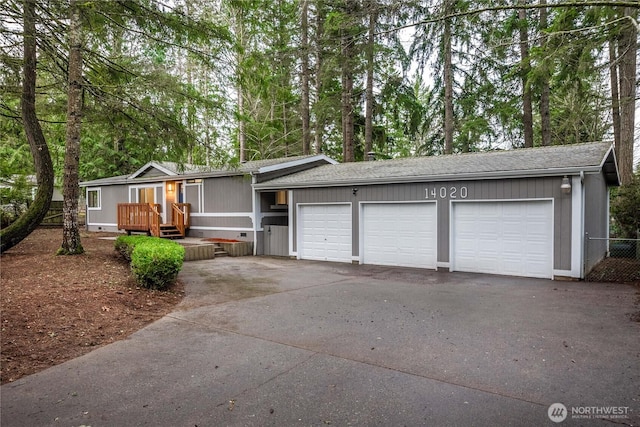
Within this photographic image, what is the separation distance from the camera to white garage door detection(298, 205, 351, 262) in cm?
1099

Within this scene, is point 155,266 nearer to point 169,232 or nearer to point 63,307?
point 63,307

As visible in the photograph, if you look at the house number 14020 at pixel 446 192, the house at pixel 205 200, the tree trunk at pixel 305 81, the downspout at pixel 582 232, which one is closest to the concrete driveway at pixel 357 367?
the downspout at pixel 582 232

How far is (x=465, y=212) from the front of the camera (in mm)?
9078

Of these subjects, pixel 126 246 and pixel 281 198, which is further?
pixel 281 198

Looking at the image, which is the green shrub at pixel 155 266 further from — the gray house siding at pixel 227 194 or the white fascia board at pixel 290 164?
the gray house siding at pixel 227 194

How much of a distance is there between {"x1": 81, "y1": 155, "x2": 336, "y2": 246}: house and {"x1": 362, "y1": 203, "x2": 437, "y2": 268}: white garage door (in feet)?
13.7

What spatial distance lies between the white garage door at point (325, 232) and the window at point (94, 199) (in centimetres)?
1238

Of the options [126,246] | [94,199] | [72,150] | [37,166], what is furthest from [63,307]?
[94,199]

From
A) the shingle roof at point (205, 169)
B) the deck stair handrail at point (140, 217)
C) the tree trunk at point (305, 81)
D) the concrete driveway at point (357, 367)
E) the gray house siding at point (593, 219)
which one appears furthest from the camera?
the tree trunk at point (305, 81)

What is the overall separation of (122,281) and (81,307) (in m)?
1.55

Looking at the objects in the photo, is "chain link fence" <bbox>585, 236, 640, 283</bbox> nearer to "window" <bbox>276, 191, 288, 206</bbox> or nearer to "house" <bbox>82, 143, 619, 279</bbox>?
"house" <bbox>82, 143, 619, 279</bbox>

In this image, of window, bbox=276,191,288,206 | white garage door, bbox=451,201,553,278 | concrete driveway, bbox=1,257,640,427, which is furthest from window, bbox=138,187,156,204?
white garage door, bbox=451,201,553,278

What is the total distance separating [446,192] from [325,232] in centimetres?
374

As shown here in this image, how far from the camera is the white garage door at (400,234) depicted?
960cm
